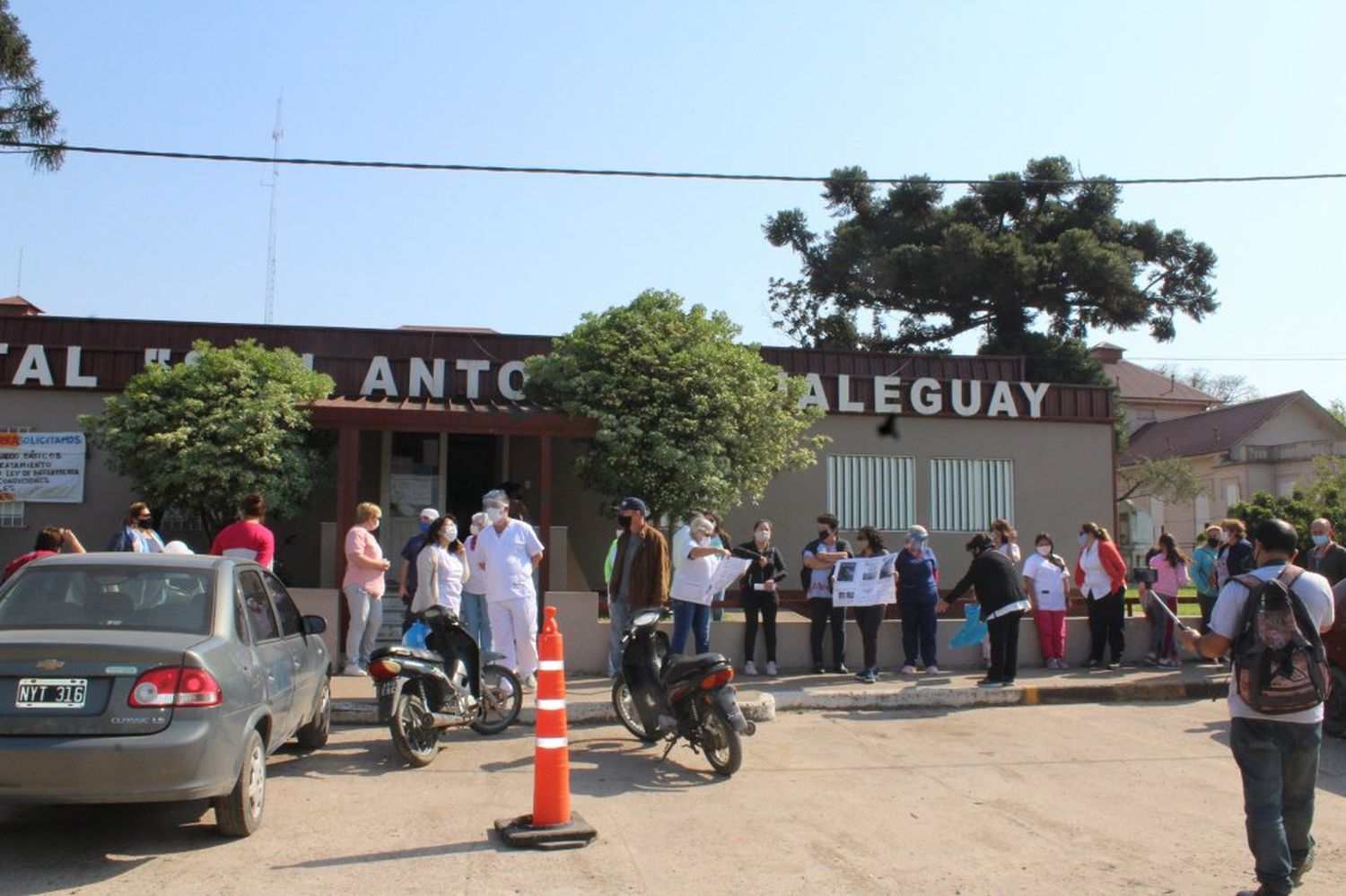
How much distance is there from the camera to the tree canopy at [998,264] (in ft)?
131

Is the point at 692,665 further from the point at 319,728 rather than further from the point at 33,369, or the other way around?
the point at 33,369

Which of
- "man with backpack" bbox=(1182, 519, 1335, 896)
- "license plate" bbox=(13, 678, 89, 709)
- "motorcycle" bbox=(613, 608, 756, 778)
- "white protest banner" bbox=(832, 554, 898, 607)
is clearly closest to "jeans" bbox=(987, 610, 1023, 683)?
"white protest banner" bbox=(832, 554, 898, 607)

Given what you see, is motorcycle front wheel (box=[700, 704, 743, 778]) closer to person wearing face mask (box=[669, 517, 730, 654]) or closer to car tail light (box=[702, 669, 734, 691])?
car tail light (box=[702, 669, 734, 691])

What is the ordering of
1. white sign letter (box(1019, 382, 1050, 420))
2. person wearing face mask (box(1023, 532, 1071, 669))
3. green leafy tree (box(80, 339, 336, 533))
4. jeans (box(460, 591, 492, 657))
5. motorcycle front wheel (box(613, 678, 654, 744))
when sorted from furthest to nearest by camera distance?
white sign letter (box(1019, 382, 1050, 420)) < green leafy tree (box(80, 339, 336, 533)) < person wearing face mask (box(1023, 532, 1071, 669)) < jeans (box(460, 591, 492, 657)) < motorcycle front wheel (box(613, 678, 654, 744))

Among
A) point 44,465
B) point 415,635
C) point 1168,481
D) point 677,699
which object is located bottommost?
point 677,699

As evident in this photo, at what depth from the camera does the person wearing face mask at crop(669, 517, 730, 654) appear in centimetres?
1048

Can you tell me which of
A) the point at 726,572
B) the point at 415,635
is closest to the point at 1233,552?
the point at 726,572

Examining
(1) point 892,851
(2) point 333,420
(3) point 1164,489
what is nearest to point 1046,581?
(1) point 892,851

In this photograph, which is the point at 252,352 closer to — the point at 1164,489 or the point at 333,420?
the point at 333,420

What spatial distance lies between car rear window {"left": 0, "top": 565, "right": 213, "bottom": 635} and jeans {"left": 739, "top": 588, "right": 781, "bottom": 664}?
6.70m

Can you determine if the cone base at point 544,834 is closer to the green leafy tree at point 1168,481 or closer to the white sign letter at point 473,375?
the white sign letter at point 473,375

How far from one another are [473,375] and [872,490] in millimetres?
6783

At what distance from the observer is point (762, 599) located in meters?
12.4

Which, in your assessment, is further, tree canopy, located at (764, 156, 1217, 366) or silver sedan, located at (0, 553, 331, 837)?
tree canopy, located at (764, 156, 1217, 366)
